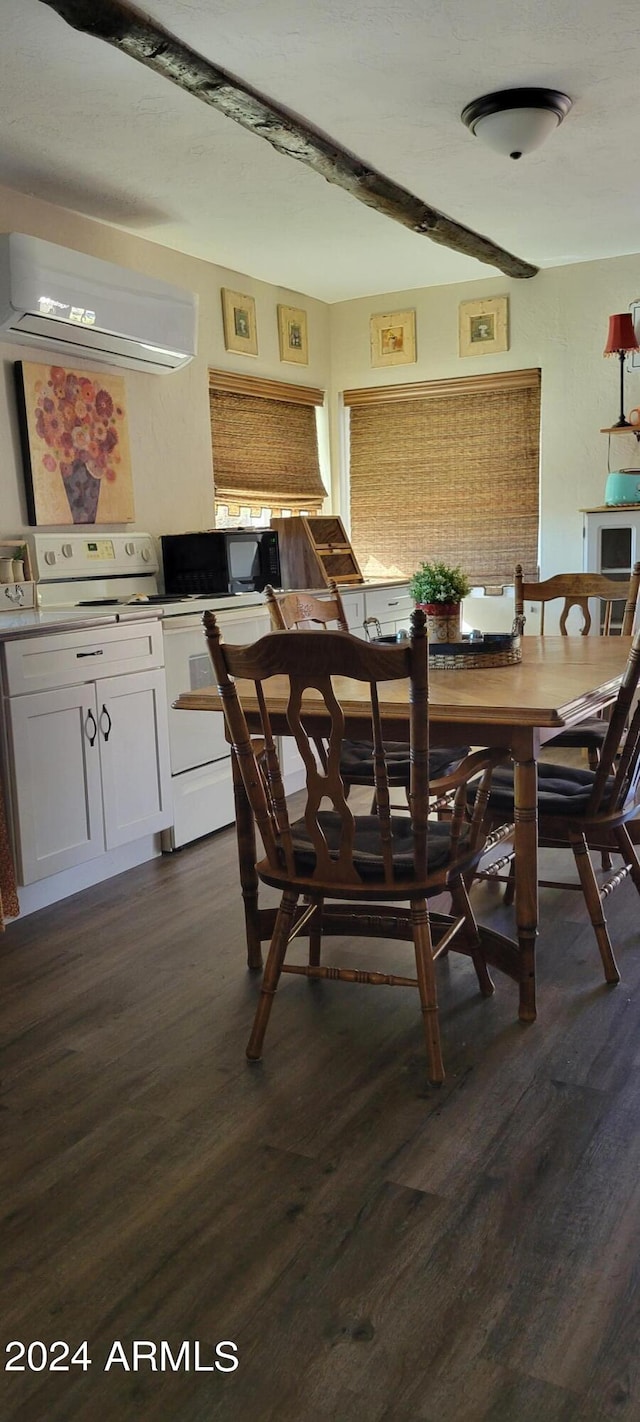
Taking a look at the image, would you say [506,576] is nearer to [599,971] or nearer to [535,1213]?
[599,971]

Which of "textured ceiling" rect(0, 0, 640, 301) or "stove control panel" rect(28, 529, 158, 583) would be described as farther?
"stove control panel" rect(28, 529, 158, 583)

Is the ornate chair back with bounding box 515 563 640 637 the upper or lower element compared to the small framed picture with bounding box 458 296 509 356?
lower

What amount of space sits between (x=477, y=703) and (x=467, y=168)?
2489 millimetres

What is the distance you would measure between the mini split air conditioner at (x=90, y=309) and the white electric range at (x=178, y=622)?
69cm

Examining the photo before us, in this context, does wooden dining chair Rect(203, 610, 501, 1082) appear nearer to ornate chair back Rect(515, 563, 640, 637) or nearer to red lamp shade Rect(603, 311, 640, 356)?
ornate chair back Rect(515, 563, 640, 637)

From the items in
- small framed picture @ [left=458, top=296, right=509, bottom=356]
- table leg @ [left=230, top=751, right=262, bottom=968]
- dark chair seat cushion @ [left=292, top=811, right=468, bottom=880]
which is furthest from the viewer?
small framed picture @ [left=458, top=296, right=509, bottom=356]

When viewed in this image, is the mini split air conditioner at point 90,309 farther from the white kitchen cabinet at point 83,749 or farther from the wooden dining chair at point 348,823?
the wooden dining chair at point 348,823

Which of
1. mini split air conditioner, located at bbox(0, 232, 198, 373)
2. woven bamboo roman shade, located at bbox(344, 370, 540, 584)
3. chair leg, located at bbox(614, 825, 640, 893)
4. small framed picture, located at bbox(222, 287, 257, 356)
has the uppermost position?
small framed picture, located at bbox(222, 287, 257, 356)

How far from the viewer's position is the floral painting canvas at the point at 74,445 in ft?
12.2

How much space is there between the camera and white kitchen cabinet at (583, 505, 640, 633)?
15.8 ft

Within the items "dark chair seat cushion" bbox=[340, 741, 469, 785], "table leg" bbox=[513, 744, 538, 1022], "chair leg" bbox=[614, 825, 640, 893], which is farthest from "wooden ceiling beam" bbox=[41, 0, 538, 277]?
"chair leg" bbox=[614, 825, 640, 893]

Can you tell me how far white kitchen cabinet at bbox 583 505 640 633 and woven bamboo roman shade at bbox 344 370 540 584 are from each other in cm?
57

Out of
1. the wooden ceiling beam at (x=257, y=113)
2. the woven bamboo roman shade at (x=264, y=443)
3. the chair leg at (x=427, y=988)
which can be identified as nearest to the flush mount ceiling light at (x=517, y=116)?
the wooden ceiling beam at (x=257, y=113)

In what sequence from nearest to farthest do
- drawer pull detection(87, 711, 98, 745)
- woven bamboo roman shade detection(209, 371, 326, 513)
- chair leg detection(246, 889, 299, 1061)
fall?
chair leg detection(246, 889, 299, 1061), drawer pull detection(87, 711, 98, 745), woven bamboo roman shade detection(209, 371, 326, 513)
